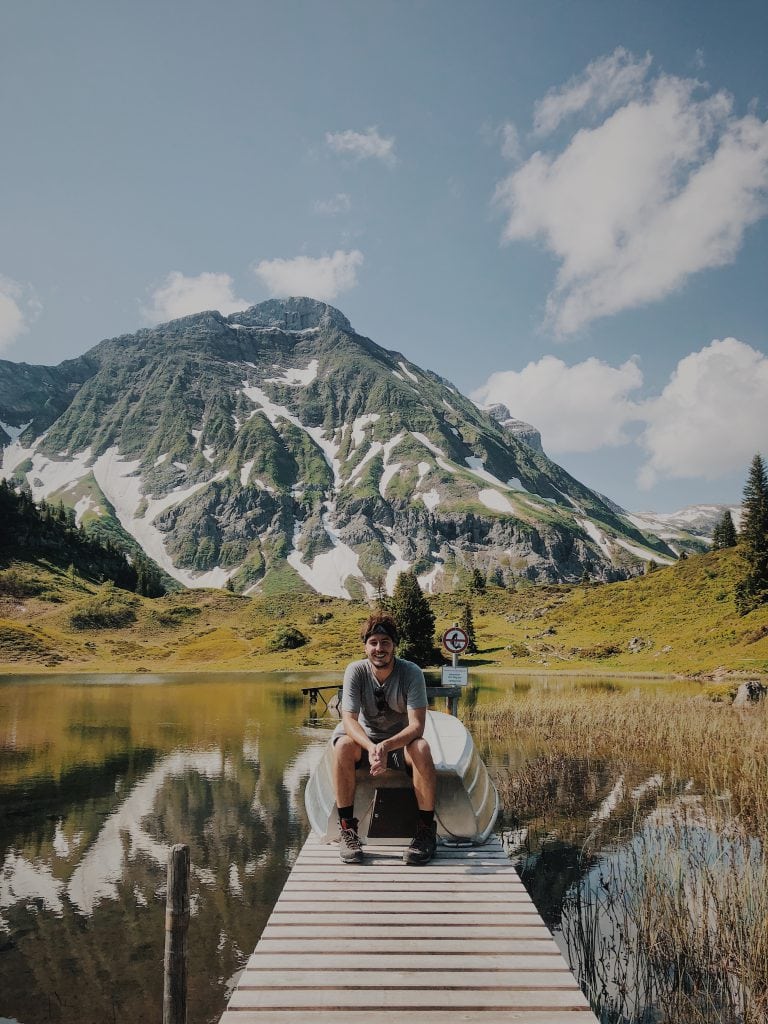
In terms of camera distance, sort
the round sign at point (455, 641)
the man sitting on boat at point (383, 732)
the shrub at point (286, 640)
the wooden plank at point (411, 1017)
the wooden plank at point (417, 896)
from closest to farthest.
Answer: the wooden plank at point (411, 1017)
the wooden plank at point (417, 896)
the man sitting on boat at point (383, 732)
the round sign at point (455, 641)
the shrub at point (286, 640)

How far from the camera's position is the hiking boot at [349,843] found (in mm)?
8172

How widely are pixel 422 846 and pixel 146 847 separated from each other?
8.36 meters

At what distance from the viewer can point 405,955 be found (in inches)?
235

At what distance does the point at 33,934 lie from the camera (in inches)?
385

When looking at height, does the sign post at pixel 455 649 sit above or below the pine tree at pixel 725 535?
below

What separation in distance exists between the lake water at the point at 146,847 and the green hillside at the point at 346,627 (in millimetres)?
39099

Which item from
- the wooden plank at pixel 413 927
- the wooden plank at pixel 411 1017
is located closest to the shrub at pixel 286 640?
the wooden plank at pixel 413 927

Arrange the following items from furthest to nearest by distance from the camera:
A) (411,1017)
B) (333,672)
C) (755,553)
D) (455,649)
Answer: (333,672), (755,553), (455,649), (411,1017)

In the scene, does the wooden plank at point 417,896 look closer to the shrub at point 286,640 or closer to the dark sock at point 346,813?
the dark sock at point 346,813

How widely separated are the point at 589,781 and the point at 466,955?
13.7m

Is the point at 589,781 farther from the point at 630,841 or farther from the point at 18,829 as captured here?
the point at 18,829

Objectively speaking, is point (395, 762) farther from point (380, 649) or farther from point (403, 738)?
point (380, 649)

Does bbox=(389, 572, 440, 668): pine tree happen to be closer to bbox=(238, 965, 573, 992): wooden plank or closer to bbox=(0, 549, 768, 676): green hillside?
bbox=(0, 549, 768, 676): green hillside

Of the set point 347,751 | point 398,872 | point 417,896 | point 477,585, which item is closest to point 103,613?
point 477,585
